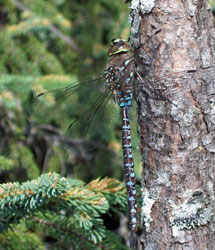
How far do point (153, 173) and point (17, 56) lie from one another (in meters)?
1.47

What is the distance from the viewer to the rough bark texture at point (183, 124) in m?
1.05

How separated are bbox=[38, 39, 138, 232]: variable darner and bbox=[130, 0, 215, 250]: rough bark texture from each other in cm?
23

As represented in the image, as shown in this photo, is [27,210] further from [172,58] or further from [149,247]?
[172,58]

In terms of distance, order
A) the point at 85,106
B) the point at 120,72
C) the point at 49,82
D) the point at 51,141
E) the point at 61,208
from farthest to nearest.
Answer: the point at 51,141 < the point at 49,82 < the point at 85,106 < the point at 120,72 < the point at 61,208

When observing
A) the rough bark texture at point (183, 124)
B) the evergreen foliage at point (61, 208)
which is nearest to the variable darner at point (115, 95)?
the evergreen foliage at point (61, 208)

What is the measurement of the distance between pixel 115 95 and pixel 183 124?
640 millimetres

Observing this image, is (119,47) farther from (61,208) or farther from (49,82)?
(61,208)

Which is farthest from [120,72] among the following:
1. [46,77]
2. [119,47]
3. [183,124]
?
[46,77]

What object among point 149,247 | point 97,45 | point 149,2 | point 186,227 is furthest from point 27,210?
point 97,45

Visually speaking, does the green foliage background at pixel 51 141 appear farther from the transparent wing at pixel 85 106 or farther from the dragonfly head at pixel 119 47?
the dragonfly head at pixel 119 47

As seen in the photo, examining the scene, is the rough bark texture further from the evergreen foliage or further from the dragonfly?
the evergreen foliage

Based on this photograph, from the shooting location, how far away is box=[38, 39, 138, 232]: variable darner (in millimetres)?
1354

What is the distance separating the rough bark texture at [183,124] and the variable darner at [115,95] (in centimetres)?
23

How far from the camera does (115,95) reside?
A: 64.7 inches
